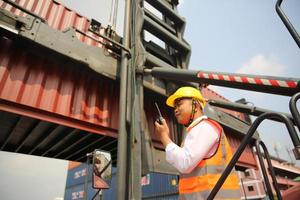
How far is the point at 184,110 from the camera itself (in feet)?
7.67

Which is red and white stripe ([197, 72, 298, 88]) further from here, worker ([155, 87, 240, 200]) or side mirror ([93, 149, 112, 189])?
side mirror ([93, 149, 112, 189])

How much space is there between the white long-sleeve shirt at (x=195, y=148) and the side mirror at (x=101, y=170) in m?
1.71

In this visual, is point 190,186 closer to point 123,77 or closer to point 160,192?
point 123,77

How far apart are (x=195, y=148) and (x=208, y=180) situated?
324mm

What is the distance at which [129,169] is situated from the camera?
9.64 feet

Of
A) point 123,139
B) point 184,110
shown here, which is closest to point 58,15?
point 123,139

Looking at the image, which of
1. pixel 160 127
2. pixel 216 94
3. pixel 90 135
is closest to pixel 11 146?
pixel 90 135

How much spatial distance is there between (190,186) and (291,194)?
3.89ft

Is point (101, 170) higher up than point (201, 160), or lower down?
higher up

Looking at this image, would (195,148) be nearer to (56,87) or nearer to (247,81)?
(247,81)

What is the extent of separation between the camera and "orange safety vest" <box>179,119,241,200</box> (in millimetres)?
1851

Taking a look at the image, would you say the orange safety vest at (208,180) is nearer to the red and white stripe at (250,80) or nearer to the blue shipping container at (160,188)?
the red and white stripe at (250,80)

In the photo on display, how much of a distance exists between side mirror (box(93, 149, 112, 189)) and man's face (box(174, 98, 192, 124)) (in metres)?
1.66

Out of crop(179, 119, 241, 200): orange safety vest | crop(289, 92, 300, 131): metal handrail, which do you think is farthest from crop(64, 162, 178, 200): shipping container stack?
crop(289, 92, 300, 131): metal handrail
